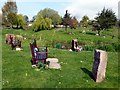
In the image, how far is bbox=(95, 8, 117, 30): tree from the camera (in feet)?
211

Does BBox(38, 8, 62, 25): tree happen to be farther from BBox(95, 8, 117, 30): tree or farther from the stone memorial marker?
the stone memorial marker

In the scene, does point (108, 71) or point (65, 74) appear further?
point (108, 71)

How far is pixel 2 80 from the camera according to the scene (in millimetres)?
13367

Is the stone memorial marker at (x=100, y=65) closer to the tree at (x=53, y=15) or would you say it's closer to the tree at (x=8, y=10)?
the tree at (x=8, y=10)

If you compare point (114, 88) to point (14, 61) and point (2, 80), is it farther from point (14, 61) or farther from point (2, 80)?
point (14, 61)

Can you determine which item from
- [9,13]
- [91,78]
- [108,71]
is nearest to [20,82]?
[91,78]

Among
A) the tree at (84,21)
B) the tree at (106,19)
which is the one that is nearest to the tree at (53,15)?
the tree at (84,21)

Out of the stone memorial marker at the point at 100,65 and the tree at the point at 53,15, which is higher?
the tree at the point at 53,15

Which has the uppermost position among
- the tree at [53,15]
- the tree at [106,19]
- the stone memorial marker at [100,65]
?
the tree at [53,15]

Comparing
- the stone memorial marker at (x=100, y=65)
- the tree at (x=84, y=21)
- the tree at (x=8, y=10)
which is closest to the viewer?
the stone memorial marker at (x=100, y=65)

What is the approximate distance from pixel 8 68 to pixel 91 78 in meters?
5.34

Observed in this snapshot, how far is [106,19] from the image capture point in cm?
6512

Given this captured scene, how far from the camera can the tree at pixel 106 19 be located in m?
64.3

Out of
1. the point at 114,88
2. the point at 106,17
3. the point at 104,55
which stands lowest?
the point at 114,88
